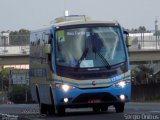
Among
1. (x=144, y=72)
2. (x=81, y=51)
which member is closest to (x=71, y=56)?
(x=81, y=51)

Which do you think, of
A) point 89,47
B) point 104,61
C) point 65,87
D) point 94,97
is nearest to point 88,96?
point 94,97

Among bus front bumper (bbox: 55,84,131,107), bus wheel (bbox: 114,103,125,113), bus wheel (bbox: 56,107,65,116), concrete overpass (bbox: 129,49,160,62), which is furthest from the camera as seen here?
concrete overpass (bbox: 129,49,160,62)

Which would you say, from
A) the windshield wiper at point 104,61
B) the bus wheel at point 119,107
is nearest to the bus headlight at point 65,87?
the windshield wiper at point 104,61

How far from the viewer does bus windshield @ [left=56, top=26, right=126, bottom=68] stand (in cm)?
2245

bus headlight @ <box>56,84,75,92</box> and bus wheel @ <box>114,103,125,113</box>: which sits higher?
bus headlight @ <box>56,84,75,92</box>

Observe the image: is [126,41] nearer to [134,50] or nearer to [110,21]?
[110,21]

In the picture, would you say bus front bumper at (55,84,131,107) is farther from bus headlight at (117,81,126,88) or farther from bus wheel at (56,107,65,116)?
bus wheel at (56,107,65,116)

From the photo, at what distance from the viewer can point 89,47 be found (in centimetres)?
2262

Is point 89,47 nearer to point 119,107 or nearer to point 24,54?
point 119,107

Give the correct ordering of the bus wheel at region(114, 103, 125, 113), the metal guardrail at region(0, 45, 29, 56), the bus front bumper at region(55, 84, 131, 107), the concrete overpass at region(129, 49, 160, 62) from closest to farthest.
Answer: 1. the bus front bumper at region(55, 84, 131, 107)
2. the bus wheel at region(114, 103, 125, 113)
3. the metal guardrail at region(0, 45, 29, 56)
4. the concrete overpass at region(129, 49, 160, 62)

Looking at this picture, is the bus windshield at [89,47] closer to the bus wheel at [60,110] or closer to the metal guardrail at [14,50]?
the bus wheel at [60,110]

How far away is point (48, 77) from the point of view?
23406 millimetres

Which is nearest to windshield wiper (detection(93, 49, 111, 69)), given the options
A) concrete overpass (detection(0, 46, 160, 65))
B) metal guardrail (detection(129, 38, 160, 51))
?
metal guardrail (detection(129, 38, 160, 51))

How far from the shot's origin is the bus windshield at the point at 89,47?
22453 millimetres
